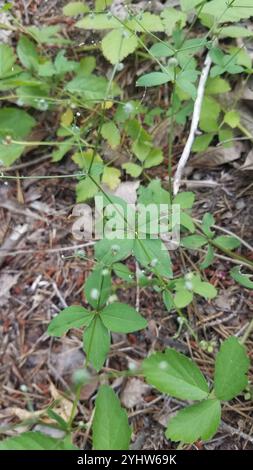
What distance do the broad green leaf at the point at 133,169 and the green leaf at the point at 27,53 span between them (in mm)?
651

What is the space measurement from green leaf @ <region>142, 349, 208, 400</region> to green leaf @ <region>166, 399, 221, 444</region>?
0.03 meters

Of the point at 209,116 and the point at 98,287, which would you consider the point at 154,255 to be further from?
the point at 209,116

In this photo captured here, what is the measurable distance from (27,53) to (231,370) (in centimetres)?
167

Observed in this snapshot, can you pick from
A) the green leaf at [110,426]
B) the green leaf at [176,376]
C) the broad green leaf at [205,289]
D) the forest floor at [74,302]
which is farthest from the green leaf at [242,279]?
the green leaf at [110,426]

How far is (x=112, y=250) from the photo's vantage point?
1.49 m

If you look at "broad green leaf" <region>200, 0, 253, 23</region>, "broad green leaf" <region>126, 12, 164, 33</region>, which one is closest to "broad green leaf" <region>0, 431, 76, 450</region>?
"broad green leaf" <region>200, 0, 253, 23</region>

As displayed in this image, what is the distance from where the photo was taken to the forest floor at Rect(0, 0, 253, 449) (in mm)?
1733

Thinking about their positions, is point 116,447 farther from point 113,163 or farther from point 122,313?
point 113,163

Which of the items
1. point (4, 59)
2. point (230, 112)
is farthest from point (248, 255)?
point (4, 59)

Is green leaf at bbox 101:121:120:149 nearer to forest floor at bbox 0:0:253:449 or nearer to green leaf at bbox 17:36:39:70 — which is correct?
forest floor at bbox 0:0:253:449

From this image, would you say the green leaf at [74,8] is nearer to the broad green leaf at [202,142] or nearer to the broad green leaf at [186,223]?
the broad green leaf at [202,142]

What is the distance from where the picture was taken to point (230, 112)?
1.99 meters

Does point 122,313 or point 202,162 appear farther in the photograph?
point 202,162

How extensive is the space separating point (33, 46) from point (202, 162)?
3.15ft
